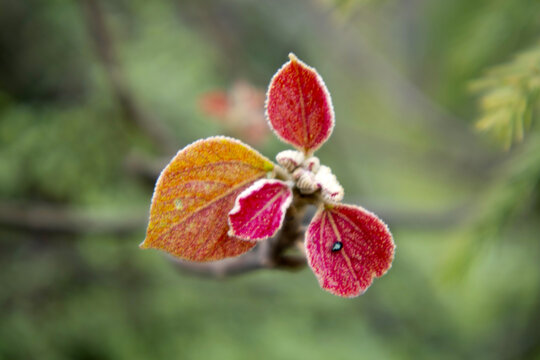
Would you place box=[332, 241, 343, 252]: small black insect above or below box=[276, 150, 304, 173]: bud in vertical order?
below

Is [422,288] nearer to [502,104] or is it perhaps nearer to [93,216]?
[93,216]

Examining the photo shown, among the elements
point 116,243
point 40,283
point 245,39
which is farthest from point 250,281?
point 245,39

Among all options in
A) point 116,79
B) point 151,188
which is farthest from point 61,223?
point 116,79

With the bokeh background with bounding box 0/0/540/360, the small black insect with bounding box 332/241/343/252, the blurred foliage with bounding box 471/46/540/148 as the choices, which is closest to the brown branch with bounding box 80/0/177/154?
the bokeh background with bounding box 0/0/540/360

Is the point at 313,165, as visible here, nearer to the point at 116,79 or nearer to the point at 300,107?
the point at 300,107

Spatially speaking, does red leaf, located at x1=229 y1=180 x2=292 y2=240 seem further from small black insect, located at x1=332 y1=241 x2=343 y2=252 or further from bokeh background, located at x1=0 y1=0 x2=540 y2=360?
bokeh background, located at x1=0 y1=0 x2=540 y2=360
